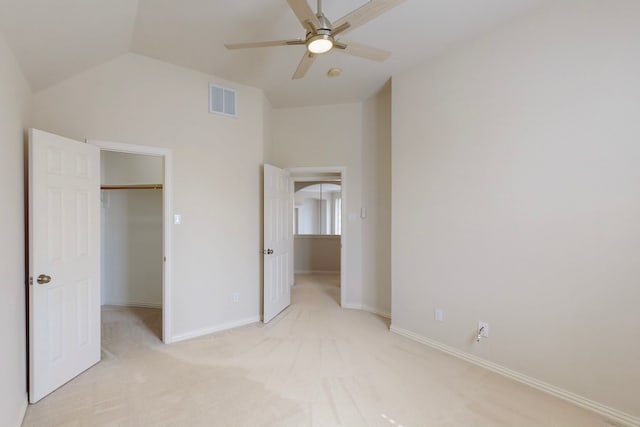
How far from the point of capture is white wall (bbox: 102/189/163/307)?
4.21 meters

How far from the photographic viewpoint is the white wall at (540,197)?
1.89 meters

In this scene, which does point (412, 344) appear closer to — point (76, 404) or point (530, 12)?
point (76, 404)

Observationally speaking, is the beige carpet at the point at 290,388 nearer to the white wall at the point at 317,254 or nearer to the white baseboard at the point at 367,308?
the white baseboard at the point at 367,308

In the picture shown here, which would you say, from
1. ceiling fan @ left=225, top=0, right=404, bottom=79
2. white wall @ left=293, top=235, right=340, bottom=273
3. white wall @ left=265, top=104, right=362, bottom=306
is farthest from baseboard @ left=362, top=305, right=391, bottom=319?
ceiling fan @ left=225, top=0, right=404, bottom=79

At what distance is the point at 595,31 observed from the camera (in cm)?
198

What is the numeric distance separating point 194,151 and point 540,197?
3.37 meters

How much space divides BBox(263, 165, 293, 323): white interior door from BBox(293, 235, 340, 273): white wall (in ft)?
8.97

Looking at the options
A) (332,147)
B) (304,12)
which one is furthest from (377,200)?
(304,12)

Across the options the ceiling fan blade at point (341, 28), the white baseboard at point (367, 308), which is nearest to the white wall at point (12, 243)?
the ceiling fan blade at point (341, 28)

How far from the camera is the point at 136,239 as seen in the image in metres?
4.22

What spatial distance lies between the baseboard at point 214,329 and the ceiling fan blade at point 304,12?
10.4 ft

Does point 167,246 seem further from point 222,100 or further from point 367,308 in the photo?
point 367,308

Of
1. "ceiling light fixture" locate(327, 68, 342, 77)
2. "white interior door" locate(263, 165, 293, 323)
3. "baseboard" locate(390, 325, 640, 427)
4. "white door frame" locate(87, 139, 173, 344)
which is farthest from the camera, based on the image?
"white interior door" locate(263, 165, 293, 323)

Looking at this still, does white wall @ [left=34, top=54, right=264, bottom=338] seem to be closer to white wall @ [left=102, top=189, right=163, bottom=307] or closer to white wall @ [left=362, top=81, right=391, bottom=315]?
white wall @ [left=102, top=189, right=163, bottom=307]
